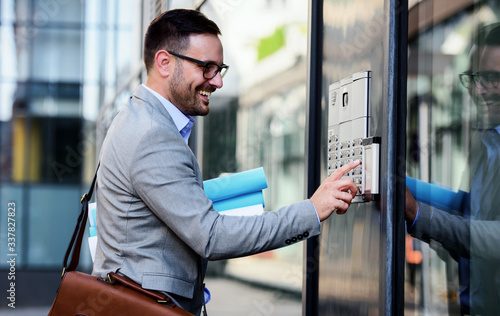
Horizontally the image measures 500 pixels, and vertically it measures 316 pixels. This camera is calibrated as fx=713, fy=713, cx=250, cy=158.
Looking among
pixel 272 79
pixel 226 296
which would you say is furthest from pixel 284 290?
pixel 272 79

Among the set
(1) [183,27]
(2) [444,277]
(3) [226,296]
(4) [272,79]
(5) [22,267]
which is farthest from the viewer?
(5) [22,267]

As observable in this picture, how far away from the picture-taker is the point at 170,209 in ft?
6.34

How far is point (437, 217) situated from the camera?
1947mm

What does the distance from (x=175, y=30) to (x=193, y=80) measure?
175 mm

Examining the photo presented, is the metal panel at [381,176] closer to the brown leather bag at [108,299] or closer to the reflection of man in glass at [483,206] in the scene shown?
the reflection of man in glass at [483,206]

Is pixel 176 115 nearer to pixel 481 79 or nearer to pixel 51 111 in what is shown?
pixel 481 79

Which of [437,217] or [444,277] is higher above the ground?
[437,217]

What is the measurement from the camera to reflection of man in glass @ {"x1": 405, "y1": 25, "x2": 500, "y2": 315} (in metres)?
1.68

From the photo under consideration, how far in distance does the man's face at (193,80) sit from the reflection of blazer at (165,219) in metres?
0.12

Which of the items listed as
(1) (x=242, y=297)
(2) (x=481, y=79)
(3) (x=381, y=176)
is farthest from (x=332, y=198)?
(1) (x=242, y=297)

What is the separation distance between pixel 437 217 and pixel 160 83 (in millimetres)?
914

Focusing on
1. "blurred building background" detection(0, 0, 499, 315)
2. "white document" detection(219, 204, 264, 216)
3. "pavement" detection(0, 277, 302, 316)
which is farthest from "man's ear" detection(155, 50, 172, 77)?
"pavement" detection(0, 277, 302, 316)

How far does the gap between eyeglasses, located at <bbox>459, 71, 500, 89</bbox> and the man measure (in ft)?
1.54

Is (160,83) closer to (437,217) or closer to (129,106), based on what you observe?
(129,106)
